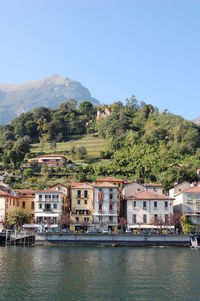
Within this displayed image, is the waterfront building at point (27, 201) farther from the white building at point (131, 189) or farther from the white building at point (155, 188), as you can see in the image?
the white building at point (155, 188)

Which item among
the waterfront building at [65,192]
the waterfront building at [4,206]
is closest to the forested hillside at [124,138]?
the waterfront building at [65,192]

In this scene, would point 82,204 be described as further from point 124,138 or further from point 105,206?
point 124,138

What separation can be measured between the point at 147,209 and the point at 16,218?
82.5 feet

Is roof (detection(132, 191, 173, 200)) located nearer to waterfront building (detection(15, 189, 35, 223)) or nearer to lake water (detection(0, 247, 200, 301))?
waterfront building (detection(15, 189, 35, 223))

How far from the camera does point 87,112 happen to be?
190000 mm

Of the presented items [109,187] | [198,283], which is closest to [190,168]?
[109,187]

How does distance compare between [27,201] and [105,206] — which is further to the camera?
[27,201]

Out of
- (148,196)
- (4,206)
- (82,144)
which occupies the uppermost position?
(82,144)

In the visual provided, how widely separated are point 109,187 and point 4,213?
2128cm

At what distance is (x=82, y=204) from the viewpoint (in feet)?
278

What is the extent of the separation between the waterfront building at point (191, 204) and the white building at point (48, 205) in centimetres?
2426

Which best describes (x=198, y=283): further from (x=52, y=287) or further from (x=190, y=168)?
(x=190, y=168)

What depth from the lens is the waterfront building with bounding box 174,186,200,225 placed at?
8194 cm

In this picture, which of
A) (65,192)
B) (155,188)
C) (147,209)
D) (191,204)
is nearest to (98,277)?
(147,209)
